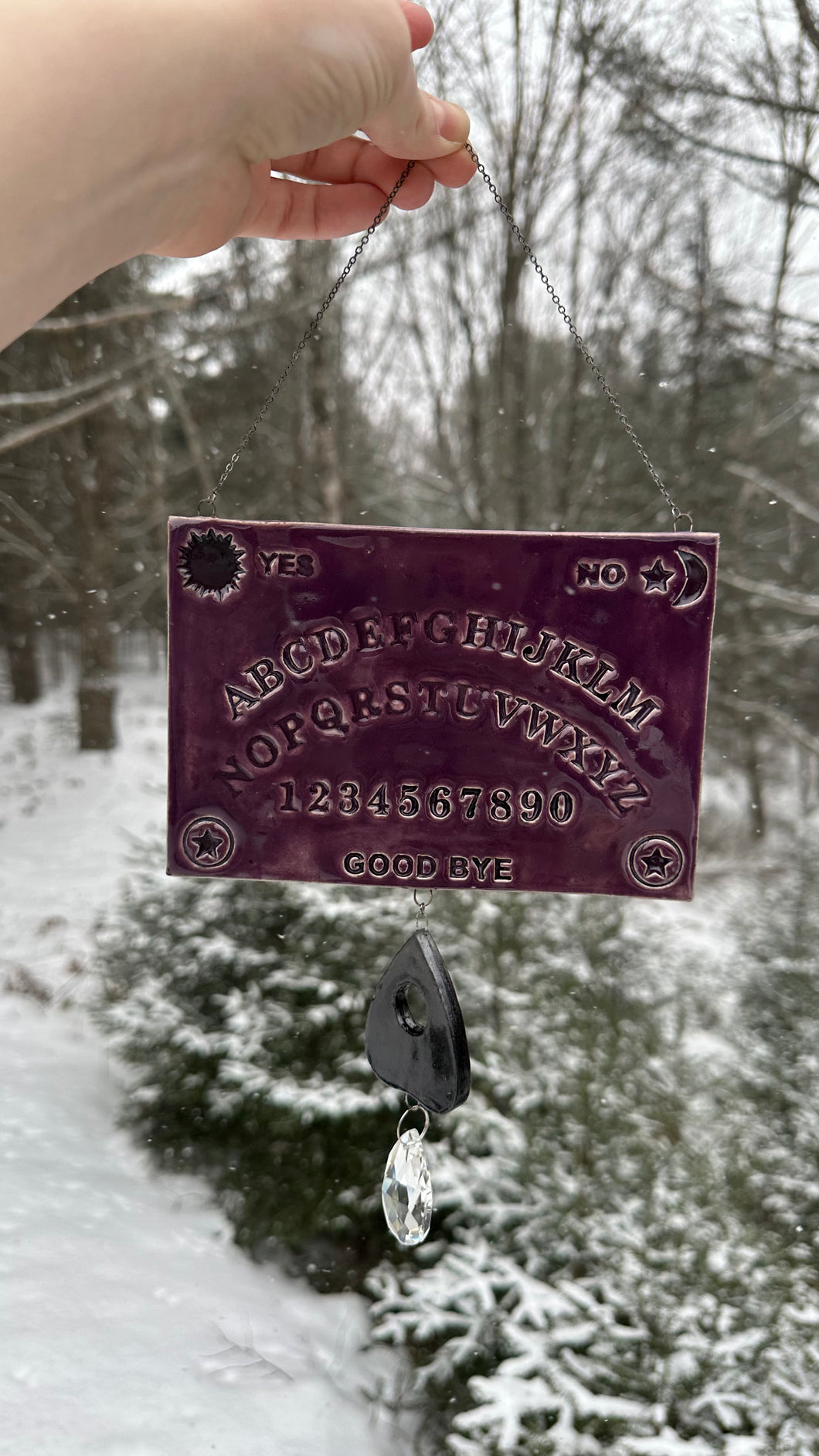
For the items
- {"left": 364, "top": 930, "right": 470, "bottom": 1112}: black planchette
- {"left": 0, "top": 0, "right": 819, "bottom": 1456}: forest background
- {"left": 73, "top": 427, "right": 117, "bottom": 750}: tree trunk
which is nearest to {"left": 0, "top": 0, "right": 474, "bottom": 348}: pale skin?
{"left": 364, "top": 930, "right": 470, "bottom": 1112}: black planchette

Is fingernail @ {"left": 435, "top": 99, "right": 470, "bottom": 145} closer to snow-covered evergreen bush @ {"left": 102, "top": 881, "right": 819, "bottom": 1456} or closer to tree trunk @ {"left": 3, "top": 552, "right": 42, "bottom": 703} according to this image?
snow-covered evergreen bush @ {"left": 102, "top": 881, "right": 819, "bottom": 1456}

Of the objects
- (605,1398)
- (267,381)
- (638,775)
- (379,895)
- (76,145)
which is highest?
(267,381)

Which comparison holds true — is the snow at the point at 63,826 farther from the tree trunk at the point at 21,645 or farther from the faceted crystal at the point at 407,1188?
the faceted crystal at the point at 407,1188

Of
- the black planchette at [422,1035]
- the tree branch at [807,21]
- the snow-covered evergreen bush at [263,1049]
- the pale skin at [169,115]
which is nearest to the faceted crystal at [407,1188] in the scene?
the black planchette at [422,1035]

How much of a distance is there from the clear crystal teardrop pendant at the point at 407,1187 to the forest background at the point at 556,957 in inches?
60.2

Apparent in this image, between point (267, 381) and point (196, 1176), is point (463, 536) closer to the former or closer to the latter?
point (196, 1176)

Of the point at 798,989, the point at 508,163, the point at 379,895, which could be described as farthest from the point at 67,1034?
the point at 508,163

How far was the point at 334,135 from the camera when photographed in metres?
1.17

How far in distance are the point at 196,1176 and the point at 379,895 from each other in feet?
4.58

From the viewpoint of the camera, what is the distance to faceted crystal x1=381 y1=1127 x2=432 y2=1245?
1525mm

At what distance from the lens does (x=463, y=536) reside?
51.6 inches

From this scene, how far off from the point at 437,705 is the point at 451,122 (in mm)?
900

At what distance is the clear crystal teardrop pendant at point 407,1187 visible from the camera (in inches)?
60.1

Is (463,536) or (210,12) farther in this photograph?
(463,536)
